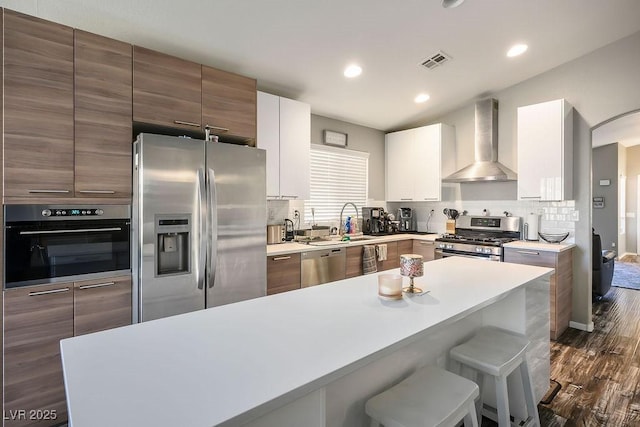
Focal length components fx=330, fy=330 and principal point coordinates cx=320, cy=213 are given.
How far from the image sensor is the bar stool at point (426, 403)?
1.18 m

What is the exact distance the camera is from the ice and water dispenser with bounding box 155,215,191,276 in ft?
7.66

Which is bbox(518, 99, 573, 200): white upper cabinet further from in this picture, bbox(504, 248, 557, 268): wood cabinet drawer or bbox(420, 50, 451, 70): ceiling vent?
bbox(420, 50, 451, 70): ceiling vent

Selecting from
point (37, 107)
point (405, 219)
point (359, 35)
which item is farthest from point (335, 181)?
point (37, 107)

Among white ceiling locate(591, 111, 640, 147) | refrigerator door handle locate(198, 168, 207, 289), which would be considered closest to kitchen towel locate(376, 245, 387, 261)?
refrigerator door handle locate(198, 168, 207, 289)

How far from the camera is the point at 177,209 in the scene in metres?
2.38

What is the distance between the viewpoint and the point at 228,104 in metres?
2.85

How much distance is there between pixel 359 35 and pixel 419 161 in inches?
94.2

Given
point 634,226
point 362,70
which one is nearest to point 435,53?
point 362,70

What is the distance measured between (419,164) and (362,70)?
1.88 m

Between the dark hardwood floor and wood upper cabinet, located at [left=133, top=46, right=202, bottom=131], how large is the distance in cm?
301

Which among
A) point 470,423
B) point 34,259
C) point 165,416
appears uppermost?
point 34,259

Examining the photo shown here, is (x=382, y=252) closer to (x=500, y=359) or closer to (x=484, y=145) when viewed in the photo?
(x=484, y=145)

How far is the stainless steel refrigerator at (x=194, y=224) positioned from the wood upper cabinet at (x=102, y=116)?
0.12m

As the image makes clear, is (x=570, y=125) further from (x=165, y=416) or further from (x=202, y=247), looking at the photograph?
(x=165, y=416)
